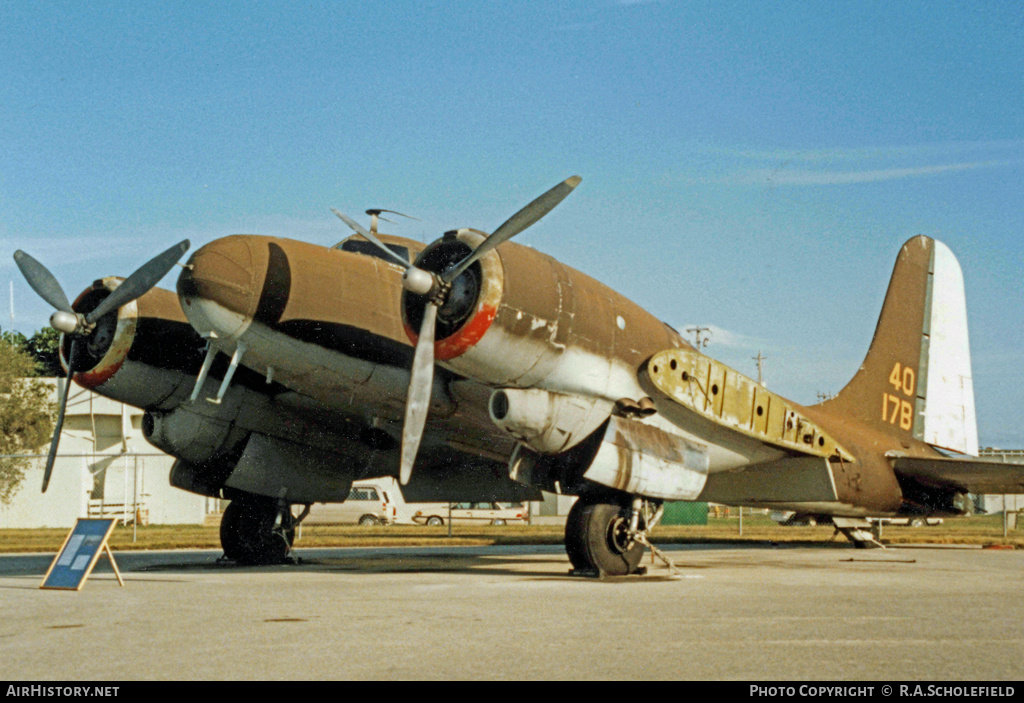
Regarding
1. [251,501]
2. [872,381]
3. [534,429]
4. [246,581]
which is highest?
[872,381]

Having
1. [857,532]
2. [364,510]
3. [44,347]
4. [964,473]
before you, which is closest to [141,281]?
[964,473]

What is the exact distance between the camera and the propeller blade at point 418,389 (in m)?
12.5

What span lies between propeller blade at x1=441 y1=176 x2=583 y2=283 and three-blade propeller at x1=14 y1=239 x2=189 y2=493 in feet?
14.1

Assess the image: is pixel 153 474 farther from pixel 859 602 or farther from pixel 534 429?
pixel 859 602

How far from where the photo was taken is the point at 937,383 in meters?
23.8

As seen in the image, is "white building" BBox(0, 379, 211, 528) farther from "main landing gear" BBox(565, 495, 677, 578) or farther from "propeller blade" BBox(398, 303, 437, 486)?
"propeller blade" BBox(398, 303, 437, 486)

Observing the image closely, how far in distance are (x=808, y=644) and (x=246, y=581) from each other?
881 cm

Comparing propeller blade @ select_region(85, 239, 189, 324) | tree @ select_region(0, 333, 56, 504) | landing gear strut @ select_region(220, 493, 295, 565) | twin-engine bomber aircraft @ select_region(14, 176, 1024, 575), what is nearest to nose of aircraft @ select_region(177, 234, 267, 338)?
Answer: twin-engine bomber aircraft @ select_region(14, 176, 1024, 575)

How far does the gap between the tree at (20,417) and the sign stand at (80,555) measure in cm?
3310

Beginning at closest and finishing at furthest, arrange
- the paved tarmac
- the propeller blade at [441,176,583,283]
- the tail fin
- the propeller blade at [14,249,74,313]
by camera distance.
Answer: the paved tarmac
the propeller blade at [441,176,583,283]
the propeller blade at [14,249,74,313]
the tail fin

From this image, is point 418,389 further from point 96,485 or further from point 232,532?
point 96,485

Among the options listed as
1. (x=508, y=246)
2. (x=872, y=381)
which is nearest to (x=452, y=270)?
(x=508, y=246)

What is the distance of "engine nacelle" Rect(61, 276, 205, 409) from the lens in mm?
15406
